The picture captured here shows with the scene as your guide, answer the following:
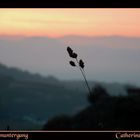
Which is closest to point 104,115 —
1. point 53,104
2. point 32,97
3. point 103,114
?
point 103,114

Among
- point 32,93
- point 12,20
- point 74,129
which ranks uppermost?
point 12,20

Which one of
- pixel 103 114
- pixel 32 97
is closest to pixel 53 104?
pixel 32 97

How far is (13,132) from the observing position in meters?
3.67

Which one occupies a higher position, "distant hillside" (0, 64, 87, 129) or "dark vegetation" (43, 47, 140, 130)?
"distant hillside" (0, 64, 87, 129)

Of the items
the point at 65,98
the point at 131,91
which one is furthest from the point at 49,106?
the point at 131,91

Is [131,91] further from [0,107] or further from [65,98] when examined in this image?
[0,107]

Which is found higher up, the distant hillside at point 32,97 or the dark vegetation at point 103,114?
the distant hillside at point 32,97

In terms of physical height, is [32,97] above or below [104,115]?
above

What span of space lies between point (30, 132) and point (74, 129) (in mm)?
199

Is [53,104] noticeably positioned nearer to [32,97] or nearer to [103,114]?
[32,97]

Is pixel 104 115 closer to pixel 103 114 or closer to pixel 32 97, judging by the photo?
pixel 103 114

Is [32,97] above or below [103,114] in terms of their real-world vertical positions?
above

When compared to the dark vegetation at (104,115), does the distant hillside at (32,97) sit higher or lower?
higher
